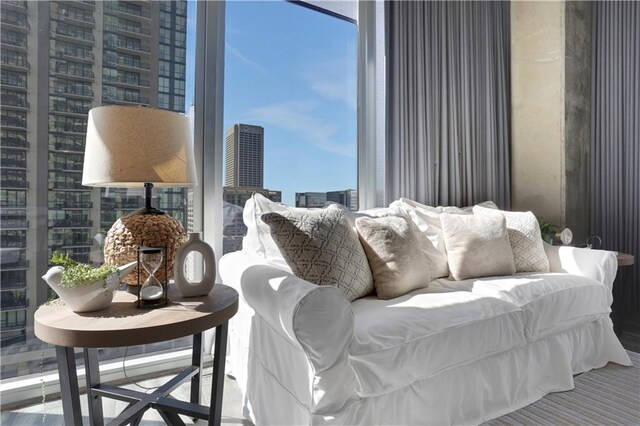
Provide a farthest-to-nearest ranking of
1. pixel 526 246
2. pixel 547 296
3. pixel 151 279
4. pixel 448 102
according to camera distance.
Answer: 1. pixel 448 102
2. pixel 526 246
3. pixel 547 296
4. pixel 151 279

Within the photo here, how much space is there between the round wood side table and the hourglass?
43mm

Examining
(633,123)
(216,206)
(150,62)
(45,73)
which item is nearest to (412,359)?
(216,206)

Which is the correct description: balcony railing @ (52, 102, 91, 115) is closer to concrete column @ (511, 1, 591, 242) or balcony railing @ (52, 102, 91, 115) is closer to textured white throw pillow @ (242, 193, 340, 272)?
textured white throw pillow @ (242, 193, 340, 272)

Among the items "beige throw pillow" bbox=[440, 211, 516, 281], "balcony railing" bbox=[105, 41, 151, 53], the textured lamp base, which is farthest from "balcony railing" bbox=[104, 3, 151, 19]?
"beige throw pillow" bbox=[440, 211, 516, 281]

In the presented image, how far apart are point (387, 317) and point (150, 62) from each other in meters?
1.82

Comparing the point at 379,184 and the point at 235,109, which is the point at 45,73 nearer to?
the point at 235,109

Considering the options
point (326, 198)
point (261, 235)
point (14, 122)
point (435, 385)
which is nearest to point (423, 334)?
point (435, 385)

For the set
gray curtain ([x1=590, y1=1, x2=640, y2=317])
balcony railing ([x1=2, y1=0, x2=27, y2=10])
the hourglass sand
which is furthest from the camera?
gray curtain ([x1=590, y1=1, x2=640, y2=317])

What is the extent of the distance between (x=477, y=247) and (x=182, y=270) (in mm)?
1627

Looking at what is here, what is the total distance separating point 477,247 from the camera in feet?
7.47

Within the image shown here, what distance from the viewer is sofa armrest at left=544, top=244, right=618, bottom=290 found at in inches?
88.8

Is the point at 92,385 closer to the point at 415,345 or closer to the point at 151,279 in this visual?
the point at 151,279

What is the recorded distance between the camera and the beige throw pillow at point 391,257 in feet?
6.21

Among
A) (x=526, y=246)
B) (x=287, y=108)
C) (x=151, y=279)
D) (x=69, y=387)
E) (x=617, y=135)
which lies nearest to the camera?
(x=69, y=387)
